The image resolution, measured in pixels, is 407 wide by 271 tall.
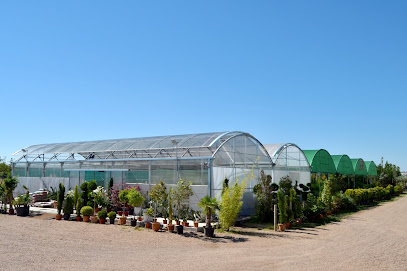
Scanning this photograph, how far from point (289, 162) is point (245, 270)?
16.2 metres

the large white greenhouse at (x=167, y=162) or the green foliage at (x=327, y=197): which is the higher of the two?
the large white greenhouse at (x=167, y=162)

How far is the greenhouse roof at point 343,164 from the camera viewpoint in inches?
1355

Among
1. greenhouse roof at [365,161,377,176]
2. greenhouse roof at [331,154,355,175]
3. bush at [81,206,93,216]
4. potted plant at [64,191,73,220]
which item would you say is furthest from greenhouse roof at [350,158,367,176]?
potted plant at [64,191,73,220]

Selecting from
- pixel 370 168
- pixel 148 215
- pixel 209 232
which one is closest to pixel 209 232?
pixel 209 232

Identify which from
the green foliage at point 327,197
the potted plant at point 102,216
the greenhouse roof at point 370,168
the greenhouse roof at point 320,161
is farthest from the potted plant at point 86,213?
the greenhouse roof at point 370,168

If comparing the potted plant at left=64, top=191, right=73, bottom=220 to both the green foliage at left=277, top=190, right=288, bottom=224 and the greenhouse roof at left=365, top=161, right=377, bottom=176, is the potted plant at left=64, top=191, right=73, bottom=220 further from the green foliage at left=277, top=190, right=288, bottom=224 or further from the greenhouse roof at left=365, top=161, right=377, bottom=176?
the greenhouse roof at left=365, top=161, right=377, bottom=176

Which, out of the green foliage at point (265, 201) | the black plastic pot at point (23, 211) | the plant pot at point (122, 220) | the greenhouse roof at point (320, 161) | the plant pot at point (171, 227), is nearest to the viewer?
the plant pot at point (171, 227)

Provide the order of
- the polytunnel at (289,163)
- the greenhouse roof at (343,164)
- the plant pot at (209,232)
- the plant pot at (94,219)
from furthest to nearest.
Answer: the greenhouse roof at (343,164), the polytunnel at (289,163), the plant pot at (94,219), the plant pot at (209,232)

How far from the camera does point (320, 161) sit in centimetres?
2905

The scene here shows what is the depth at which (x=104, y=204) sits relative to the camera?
18.5 meters

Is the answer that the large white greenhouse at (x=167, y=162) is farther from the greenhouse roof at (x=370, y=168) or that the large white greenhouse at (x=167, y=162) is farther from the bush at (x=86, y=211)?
the greenhouse roof at (x=370, y=168)

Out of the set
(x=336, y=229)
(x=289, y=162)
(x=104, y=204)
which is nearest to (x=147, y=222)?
(x=104, y=204)

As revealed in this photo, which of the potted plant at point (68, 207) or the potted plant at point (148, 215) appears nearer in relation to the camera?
the potted plant at point (148, 215)

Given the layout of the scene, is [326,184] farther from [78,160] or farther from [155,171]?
[78,160]
